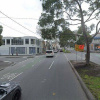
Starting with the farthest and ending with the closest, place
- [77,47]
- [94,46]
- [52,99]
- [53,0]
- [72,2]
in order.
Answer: [94,46] < [77,47] < [72,2] < [53,0] < [52,99]

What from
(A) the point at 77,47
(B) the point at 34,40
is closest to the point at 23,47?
(B) the point at 34,40

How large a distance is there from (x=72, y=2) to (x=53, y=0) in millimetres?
2121

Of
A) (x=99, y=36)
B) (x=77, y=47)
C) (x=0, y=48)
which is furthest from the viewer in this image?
(x=99, y=36)

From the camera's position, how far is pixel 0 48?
1849 inches

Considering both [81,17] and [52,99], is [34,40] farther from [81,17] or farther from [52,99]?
[52,99]

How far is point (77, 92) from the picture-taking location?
6.06 metres

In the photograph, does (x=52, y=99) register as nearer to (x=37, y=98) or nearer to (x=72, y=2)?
(x=37, y=98)

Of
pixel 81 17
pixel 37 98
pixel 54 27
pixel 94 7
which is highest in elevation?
pixel 94 7

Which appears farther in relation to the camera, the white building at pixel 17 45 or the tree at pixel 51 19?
the white building at pixel 17 45

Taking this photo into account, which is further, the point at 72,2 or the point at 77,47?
the point at 77,47

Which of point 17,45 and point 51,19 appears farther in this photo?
point 17,45

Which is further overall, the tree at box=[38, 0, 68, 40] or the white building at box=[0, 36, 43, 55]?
the white building at box=[0, 36, 43, 55]

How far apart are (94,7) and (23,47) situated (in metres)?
37.5

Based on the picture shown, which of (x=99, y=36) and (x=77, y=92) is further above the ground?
(x=99, y=36)
